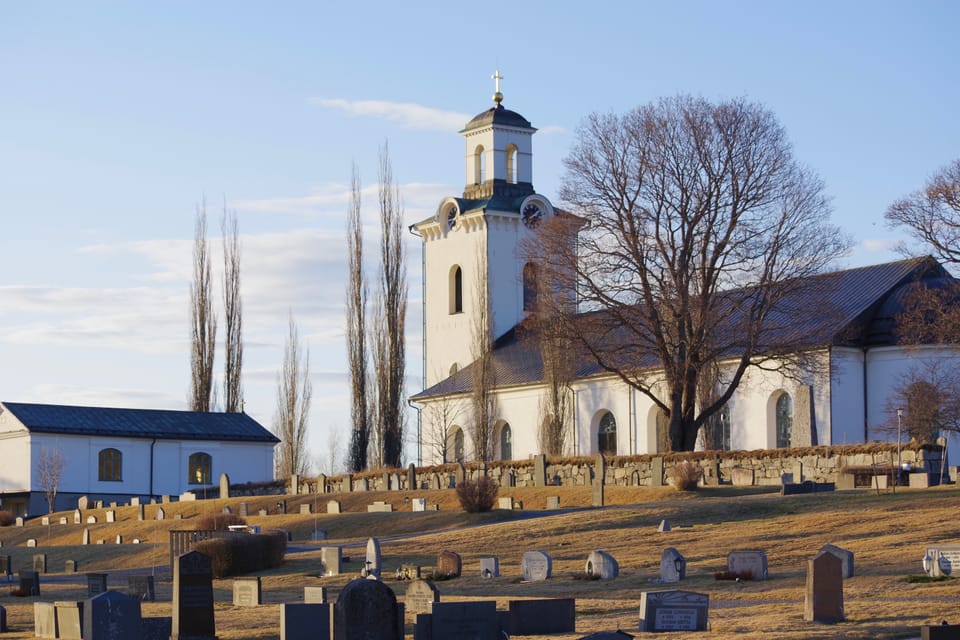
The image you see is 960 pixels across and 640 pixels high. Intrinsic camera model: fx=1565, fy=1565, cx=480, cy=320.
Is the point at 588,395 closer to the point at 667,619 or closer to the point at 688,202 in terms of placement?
the point at 688,202

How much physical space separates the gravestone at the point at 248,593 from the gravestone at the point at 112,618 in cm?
582

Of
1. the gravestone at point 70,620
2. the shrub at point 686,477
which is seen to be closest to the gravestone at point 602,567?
the gravestone at point 70,620

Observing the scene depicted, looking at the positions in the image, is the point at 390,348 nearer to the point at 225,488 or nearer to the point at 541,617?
the point at 225,488

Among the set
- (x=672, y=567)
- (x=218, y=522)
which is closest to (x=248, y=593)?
(x=672, y=567)

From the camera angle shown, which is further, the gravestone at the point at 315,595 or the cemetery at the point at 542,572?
the gravestone at the point at 315,595

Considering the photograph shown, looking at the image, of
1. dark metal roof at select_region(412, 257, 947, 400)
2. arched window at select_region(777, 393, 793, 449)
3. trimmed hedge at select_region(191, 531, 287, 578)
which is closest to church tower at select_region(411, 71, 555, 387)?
dark metal roof at select_region(412, 257, 947, 400)

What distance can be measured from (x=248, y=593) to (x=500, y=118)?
45083mm

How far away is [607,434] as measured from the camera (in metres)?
59.5

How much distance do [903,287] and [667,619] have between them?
35783 millimetres

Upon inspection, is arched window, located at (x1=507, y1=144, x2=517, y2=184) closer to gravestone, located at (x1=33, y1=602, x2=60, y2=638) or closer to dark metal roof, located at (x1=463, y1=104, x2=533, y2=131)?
dark metal roof, located at (x1=463, y1=104, x2=533, y2=131)

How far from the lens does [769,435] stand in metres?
52.9

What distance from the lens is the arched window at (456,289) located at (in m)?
69.6

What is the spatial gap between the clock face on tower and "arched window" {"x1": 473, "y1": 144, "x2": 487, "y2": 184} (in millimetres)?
2667

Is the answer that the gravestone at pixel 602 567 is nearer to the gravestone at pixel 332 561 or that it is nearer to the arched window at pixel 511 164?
the gravestone at pixel 332 561
